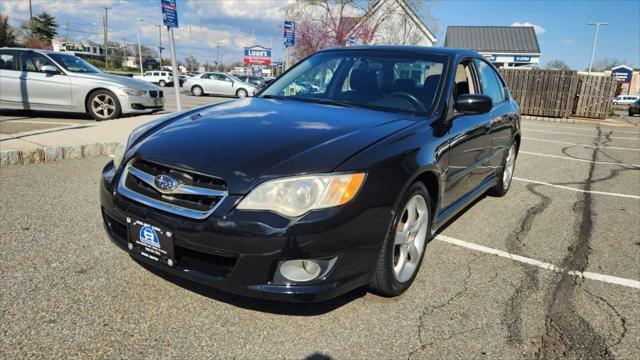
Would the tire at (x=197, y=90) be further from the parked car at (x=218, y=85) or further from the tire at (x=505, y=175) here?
the tire at (x=505, y=175)

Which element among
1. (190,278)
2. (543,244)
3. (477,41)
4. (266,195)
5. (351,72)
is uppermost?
(477,41)

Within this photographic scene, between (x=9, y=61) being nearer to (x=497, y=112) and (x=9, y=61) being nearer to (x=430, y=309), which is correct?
(x=497, y=112)

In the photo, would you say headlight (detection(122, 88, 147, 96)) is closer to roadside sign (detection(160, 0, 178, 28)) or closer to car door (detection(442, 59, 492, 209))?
roadside sign (detection(160, 0, 178, 28))

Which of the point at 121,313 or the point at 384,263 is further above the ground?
the point at 384,263

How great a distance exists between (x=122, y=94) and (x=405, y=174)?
855 centimetres

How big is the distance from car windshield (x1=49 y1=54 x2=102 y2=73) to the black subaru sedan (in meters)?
7.70

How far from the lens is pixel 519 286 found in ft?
9.96

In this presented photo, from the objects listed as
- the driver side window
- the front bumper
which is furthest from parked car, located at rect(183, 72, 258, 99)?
the front bumper

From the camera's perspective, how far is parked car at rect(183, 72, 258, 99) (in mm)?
25844

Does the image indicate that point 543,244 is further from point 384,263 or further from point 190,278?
point 190,278

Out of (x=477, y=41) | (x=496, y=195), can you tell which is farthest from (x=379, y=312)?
(x=477, y=41)

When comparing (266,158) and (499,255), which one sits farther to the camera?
(499,255)

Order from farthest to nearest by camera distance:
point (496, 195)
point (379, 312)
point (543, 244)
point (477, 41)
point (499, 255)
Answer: point (477, 41) → point (496, 195) → point (543, 244) → point (499, 255) → point (379, 312)

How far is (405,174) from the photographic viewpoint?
2.49 m
